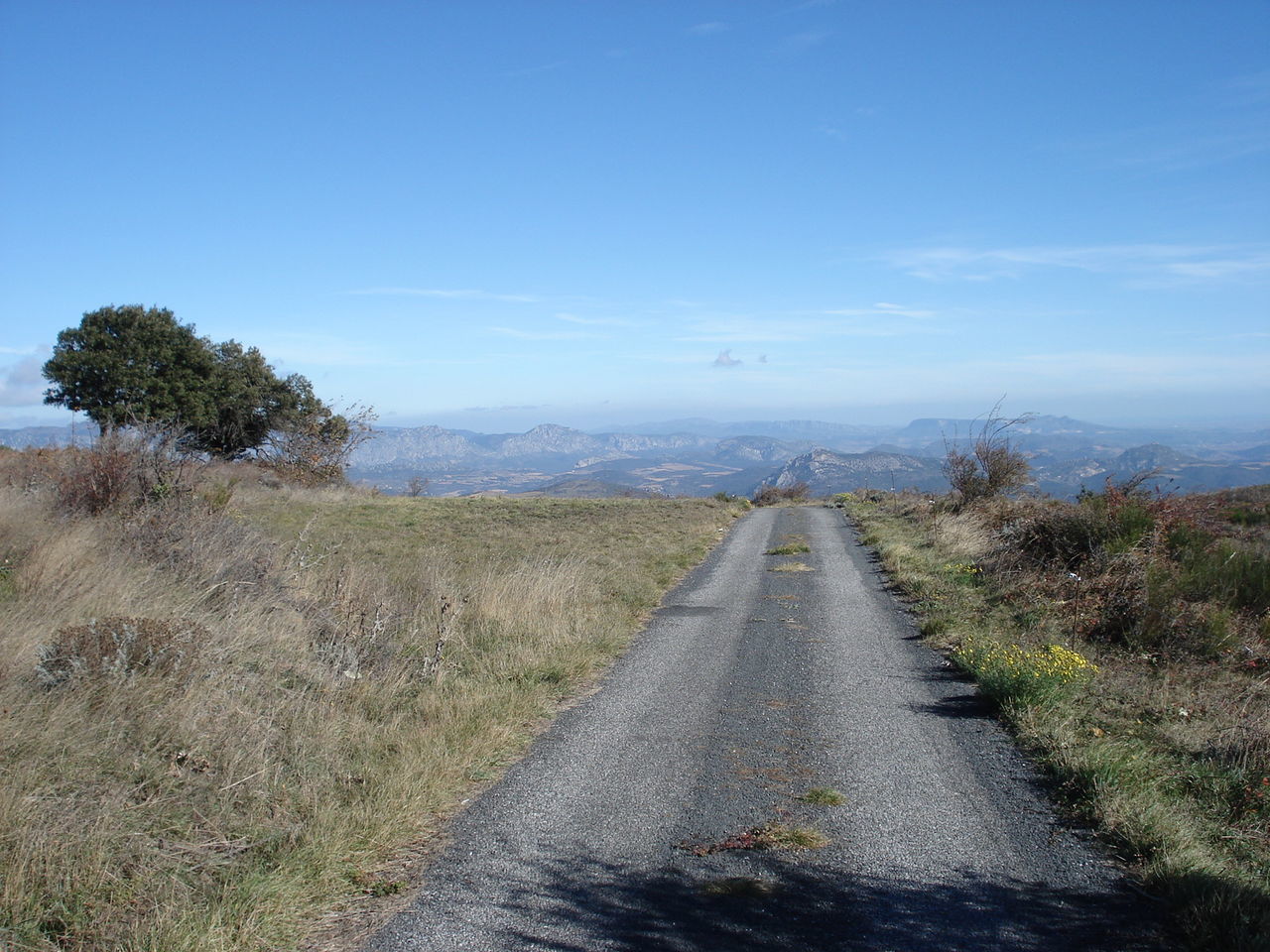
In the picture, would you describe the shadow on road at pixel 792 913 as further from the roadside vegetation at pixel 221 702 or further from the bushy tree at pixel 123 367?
the bushy tree at pixel 123 367

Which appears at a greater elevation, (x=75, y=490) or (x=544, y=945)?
(x=75, y=490)

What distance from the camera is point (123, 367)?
3228cm

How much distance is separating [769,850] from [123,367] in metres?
36.0

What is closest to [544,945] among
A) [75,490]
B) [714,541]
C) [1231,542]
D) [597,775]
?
[597,775]

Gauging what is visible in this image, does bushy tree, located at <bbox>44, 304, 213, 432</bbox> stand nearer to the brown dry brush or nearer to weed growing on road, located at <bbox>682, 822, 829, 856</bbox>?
the brown dry brush

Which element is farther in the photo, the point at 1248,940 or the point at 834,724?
the point at 834,724

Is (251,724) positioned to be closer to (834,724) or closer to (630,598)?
(834,724)

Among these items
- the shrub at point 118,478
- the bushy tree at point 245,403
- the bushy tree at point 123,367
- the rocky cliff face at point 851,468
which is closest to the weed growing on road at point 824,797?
the shrub at point 118,478

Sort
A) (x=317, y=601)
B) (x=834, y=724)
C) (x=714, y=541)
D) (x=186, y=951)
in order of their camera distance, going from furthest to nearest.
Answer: (x=714, y=541) → (x=317, y=601) → (x=834, y=724) → (x=186, y=951)

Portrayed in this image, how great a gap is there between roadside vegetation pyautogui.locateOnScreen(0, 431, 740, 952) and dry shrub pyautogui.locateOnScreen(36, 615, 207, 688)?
15mm

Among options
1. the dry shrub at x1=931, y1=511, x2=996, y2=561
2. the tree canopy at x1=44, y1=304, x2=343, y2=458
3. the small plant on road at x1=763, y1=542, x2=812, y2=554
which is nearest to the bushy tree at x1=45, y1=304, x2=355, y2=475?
the tree canopy at x1=44, y1=304, x2=343, y2=458

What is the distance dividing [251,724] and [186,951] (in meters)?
2.00

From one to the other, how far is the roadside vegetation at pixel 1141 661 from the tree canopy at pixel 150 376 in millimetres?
28435

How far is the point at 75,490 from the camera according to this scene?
1101 cm
